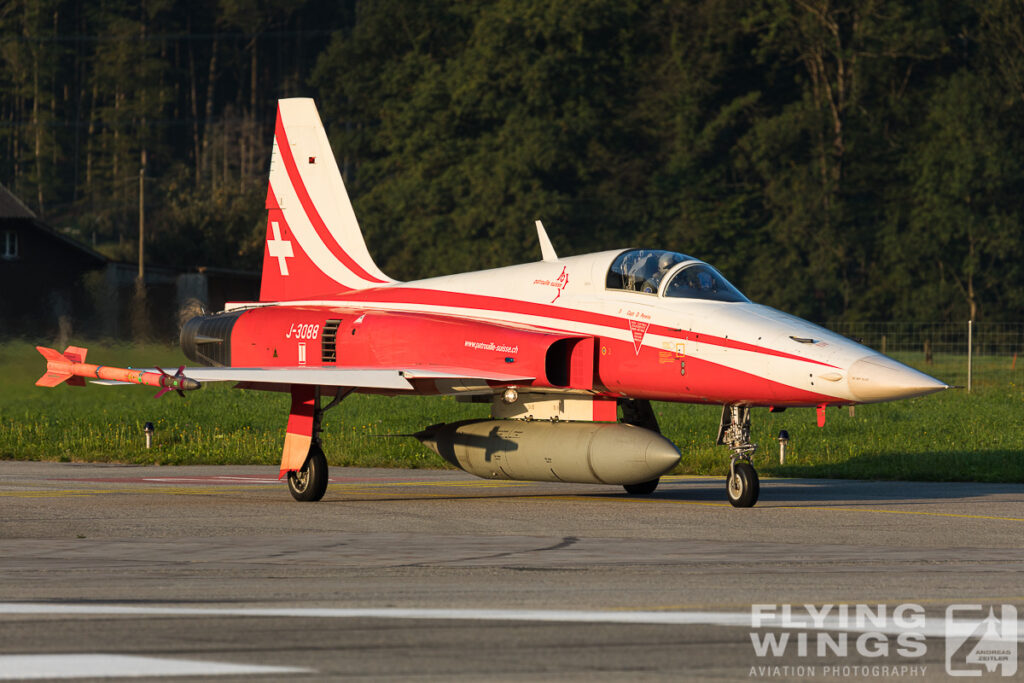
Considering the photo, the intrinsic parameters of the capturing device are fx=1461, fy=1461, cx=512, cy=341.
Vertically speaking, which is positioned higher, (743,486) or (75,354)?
(75,354)

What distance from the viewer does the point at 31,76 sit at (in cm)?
9769

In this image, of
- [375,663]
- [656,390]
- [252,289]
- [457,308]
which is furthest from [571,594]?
[252,289]

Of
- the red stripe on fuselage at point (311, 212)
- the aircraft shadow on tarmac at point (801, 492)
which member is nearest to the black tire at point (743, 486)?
the aircraft shadow on tarmac at point (801, 492)

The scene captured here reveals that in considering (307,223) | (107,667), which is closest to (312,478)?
(307,223)

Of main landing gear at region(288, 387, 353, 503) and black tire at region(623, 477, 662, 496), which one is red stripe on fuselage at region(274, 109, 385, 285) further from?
black tire at region(623, 477, 662, 496)

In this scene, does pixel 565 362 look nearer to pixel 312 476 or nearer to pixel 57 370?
pixel 312 476

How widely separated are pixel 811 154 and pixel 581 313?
171 feet

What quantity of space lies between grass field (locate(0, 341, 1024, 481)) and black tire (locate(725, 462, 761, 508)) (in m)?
5.07

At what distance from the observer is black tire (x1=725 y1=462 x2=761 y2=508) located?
1542 cm

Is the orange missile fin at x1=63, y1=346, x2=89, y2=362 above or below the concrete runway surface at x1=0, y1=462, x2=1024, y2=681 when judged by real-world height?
above

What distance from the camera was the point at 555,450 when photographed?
53.0ft

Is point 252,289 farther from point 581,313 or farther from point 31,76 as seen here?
point 31,76

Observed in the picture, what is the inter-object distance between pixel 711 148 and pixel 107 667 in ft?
202

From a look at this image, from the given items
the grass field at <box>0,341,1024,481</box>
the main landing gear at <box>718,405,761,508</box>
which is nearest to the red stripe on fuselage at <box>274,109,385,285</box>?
the grass field at <box>0,341,1024,481</box>
